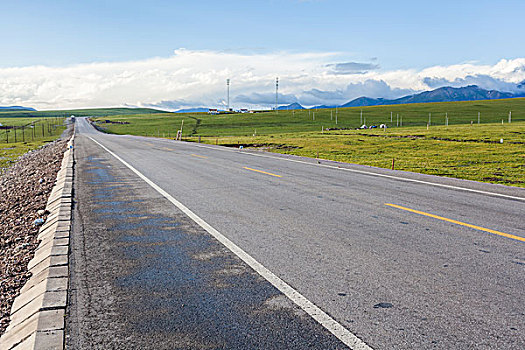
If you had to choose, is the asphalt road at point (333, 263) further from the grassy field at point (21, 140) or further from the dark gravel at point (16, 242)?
the grassy field at point (21, 140)

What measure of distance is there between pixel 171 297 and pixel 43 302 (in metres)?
1.27

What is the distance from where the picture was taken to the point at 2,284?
550 cm

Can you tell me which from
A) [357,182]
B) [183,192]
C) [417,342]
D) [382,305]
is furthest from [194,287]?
[357,182]

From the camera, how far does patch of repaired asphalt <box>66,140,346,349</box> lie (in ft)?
12.0

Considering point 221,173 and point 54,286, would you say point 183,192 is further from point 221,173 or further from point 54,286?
point 54,286

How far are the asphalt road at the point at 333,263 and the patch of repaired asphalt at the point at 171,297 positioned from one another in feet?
0.07

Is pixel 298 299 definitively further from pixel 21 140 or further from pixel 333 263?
pixel 21 140

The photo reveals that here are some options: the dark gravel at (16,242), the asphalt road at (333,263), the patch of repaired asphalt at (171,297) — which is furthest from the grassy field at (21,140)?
the patch of repaired asphalt at (171,297)

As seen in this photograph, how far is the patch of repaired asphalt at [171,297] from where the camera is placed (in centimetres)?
367

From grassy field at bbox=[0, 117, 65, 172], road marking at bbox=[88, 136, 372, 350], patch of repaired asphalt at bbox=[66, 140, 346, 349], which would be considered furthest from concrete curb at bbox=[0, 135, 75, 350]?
grassy field at bbox=[0, 117, 65, 172]

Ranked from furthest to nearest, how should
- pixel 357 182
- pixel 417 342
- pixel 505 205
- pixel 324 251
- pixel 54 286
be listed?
1. pixel 357 182
2. pixel 505 205
3. pixel 324 251
4. pixel 54 286
5. pixel 417 342

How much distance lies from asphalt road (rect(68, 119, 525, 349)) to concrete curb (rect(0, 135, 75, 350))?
0.15 m

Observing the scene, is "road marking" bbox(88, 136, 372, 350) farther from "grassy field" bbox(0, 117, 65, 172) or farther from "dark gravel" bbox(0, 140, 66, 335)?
"grassy field" bbox(0, 117, 65, 172)

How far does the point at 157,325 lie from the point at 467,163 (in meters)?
22.3
